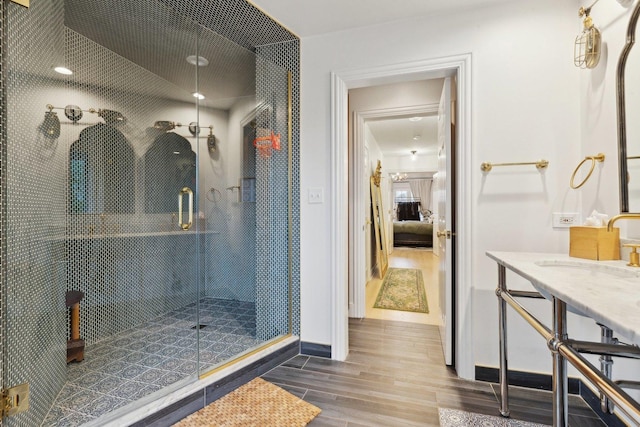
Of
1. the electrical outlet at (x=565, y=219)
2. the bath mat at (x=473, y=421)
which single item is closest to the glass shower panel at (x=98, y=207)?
the bath mat at (x=473, y=421)

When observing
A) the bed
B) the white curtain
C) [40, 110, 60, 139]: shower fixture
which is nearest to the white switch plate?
[40, 110, 60, 139]: shower fixture

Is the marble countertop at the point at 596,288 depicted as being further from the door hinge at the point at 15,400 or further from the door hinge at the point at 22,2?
the door hinge at the point at 22,2

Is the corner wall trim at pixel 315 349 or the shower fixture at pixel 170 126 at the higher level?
the shower fixture at pixel 170 126

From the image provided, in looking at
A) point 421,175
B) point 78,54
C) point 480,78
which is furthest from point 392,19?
point 421,175

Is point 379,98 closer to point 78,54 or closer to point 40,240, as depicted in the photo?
point 78,54

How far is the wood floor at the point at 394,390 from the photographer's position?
5.00 ft

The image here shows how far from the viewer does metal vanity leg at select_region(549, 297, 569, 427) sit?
2.76ft

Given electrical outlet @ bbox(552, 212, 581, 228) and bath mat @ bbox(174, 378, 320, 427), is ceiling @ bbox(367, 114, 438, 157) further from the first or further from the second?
bath mat @ bbox(174, 378, 320, 427)

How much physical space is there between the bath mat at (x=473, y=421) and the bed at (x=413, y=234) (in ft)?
23.4

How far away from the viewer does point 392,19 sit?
2006 millimetres

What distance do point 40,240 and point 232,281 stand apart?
176 centimetres

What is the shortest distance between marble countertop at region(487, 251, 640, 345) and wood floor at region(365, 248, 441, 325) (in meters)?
1.80

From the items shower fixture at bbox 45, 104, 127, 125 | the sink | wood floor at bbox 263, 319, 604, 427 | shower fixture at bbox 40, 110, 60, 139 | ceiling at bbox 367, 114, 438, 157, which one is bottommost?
wood floor at bbox 263, 319, 604, 427

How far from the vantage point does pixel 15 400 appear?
3.66ft
